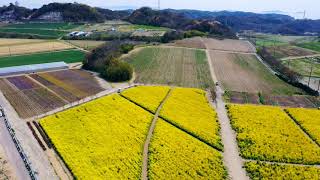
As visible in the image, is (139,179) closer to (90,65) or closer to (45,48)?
(90,65)

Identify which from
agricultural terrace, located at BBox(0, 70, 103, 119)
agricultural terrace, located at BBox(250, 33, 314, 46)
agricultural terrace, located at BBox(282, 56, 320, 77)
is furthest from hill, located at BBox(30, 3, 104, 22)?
agricultural terrace, located at BBox(282, 56, 320, 77)

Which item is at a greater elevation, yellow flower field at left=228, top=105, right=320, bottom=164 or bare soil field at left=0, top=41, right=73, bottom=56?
bare soil field at left=0, top=41, right=73, bottom=56

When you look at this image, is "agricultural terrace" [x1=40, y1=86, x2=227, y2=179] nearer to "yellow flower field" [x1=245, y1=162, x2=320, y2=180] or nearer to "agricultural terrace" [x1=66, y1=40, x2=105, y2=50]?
"yellow flower field" [x1=245, y1=162, x2=320, y2=180]

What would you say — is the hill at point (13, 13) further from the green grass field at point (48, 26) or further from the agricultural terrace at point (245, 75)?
the agricultural terrace at point (245, 75)

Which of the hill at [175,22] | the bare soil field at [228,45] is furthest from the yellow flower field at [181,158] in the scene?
the hill at [175,22]


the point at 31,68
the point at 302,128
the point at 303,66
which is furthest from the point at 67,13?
the point at 302,128

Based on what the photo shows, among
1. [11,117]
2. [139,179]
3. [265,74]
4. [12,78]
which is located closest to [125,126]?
[139,179]
